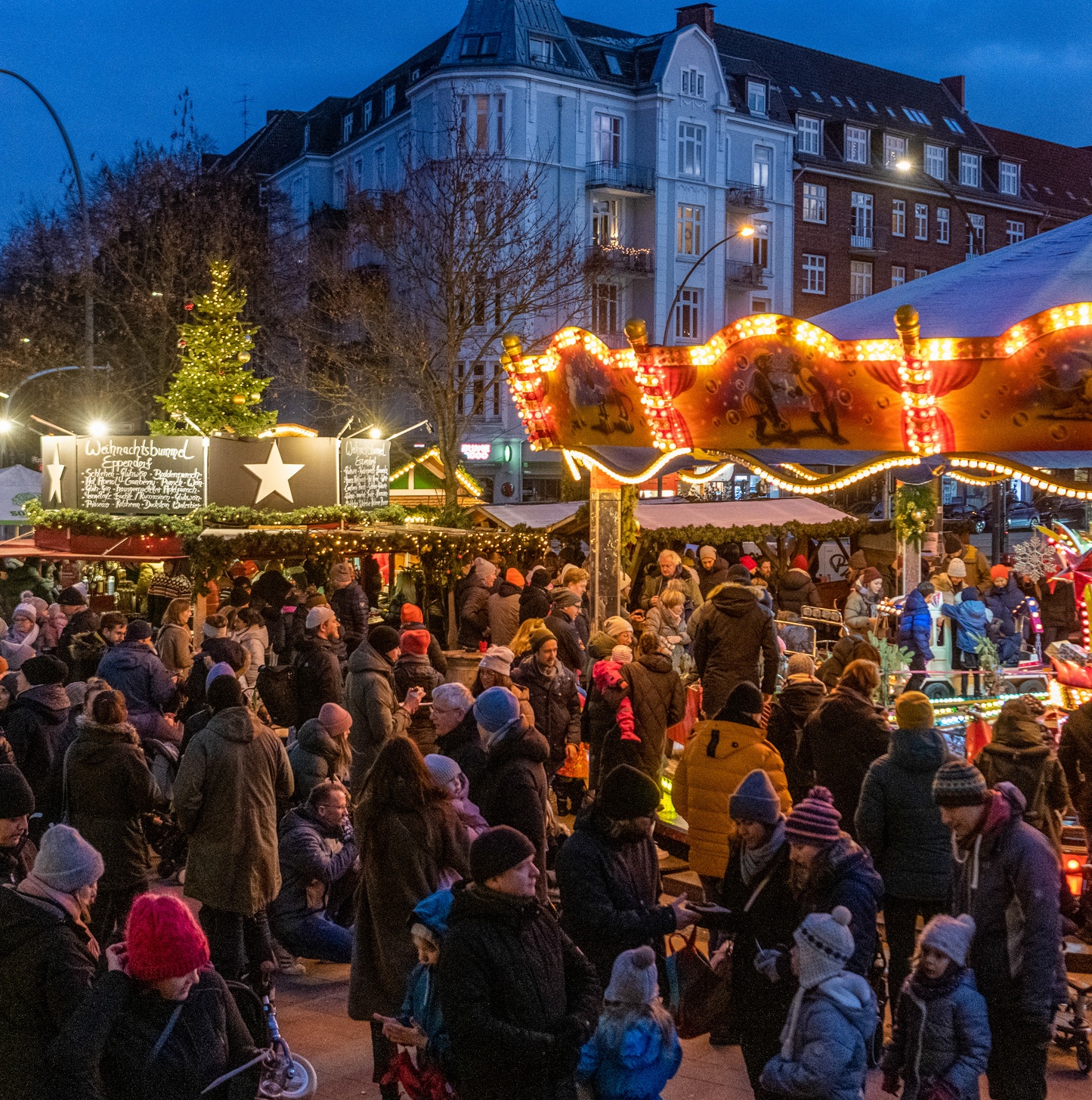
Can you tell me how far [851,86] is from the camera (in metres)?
50.6

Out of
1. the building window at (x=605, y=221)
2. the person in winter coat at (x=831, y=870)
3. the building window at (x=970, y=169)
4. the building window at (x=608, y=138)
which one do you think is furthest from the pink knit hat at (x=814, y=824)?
the building window at (x=970, y=169)

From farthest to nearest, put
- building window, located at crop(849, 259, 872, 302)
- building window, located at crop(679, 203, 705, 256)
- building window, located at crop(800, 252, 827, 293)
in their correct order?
building window, located at crop(849, 259, 872, 302)
building window, located at crop(800, 252, 827, 293)
building window, located at crop(679, 203, 705, 256)

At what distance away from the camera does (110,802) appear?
6410mm

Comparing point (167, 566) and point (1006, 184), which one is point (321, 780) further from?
point (1006, 184)

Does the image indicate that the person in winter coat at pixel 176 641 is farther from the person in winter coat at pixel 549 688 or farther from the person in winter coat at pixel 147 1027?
the person in winter coat at pixel 147 1027

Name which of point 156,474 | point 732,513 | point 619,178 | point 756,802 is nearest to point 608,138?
point 619,178

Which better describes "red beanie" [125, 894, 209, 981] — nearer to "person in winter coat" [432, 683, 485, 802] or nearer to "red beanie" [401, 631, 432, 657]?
"person in winter coat" [432, 683, 485, 802]

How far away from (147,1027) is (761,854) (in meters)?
2.25

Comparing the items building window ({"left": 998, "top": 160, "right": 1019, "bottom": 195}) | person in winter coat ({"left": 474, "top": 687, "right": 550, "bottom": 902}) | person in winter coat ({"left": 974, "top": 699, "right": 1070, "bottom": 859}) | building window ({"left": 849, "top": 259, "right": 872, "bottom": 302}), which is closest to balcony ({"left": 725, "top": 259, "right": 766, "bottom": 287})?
building window ({"left": 849, "top": 259, "right": 872, "bottom": 302})

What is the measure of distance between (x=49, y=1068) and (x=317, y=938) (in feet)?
9.98

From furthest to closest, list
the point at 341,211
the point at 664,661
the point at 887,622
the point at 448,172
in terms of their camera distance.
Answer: the point at 341,211 < the point at 448,172 < the point at 887,622 < the point at 664,661

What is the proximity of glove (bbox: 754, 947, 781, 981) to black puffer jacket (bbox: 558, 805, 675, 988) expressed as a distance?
33 cm

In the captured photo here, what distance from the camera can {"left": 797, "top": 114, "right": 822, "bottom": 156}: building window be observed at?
154 feet

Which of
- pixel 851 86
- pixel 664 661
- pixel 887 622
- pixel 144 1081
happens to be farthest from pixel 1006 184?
pixel 144 1081
